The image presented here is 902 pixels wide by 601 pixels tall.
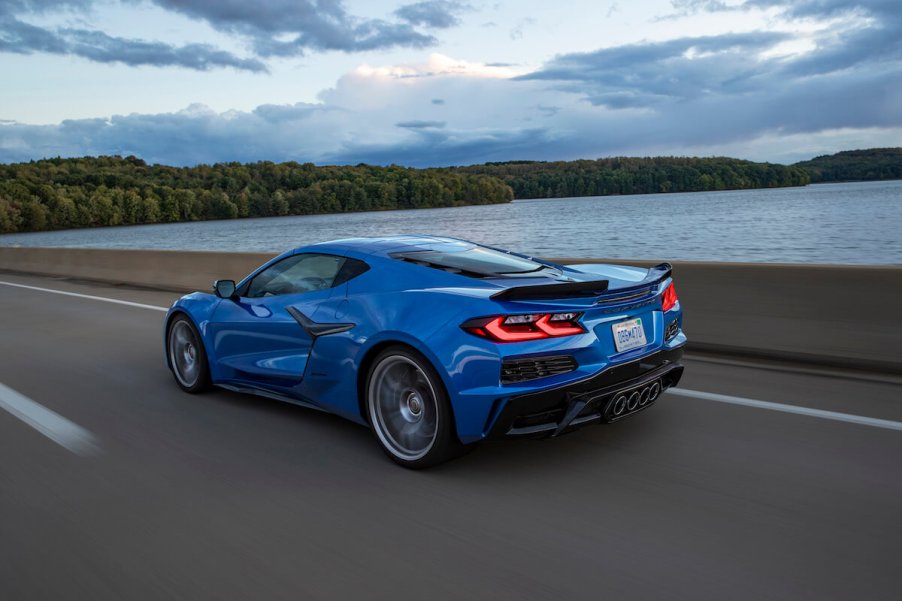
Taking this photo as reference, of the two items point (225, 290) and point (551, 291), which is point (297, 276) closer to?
point (225, 290)

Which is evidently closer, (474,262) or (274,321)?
(474,262)

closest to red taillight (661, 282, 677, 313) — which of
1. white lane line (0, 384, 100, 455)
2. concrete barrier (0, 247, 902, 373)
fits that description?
concrete barrier (0, 247, 902, 373)

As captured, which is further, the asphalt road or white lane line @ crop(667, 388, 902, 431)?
white lane line @ crop(667, 388, 902, 431)

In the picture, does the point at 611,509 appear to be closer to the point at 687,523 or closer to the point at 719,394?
the point at 687,523

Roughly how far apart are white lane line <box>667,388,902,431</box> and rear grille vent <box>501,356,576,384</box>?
206 centimetres

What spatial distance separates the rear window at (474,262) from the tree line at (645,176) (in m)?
98.1

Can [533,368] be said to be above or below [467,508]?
above

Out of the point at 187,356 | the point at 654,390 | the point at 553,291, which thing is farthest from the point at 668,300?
the point at 187,356

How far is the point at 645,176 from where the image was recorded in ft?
351

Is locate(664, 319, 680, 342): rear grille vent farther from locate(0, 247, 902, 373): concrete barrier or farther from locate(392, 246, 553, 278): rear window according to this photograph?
locate(0, 247, 902, 373): concrete barrier

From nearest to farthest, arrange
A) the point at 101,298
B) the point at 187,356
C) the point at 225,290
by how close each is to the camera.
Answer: the point at 225,290 → the point at 187,356 → the point at 101,298

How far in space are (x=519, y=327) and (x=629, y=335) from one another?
0.72 m

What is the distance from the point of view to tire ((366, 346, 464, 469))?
4195 mm

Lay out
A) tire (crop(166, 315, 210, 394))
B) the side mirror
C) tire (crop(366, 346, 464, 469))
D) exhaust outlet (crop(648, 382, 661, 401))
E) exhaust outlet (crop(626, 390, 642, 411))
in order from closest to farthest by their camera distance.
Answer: tire (crop(366, 346, 464, 469)) → exhaust outlet (crop(626, 390, 642, 411)) → exhaust outlet (crop(648, 382, 661, 401)) → the side mirror → tire (crop(166, 315, 210, 394))
